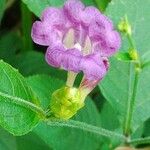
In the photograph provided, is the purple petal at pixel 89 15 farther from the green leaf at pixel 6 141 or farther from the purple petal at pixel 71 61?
the green leaf at pixel 6 141

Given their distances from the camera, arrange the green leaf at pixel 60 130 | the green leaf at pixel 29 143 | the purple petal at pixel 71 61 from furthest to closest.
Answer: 1. the green leaf at pixel 29 143
2. the green leaf at pixel 60 130
3. the purple petal at pixel 71 61

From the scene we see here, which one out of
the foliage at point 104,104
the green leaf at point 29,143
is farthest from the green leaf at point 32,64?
the green leaf at point 29,143

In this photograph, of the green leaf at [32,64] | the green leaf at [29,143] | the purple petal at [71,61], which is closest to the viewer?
the purple petal at [71,61]

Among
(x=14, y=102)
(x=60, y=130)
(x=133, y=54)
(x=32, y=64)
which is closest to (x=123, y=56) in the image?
(x=133, y=54)

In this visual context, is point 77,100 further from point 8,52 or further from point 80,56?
point 8,52

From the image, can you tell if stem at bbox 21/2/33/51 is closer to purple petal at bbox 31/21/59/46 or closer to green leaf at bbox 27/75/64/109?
green leaf at bbox 27/75/64/109

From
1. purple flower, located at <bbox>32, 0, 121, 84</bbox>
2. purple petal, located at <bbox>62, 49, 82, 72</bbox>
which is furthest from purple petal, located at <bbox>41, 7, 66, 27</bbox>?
purple petal, located at <bbox>62, 49, 82, 72</bbox>

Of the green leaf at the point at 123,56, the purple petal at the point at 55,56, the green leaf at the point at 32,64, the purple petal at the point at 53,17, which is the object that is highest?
the purple petal at the point at 53,17
